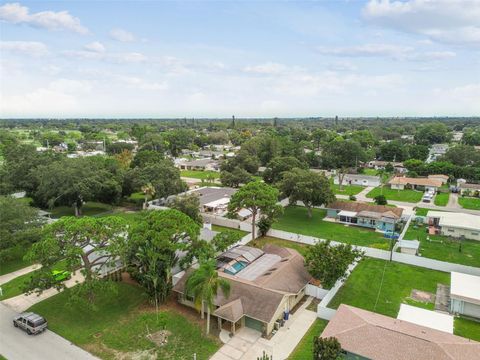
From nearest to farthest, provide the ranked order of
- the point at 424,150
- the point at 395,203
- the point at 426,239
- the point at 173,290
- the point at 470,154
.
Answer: the point at 173,290, the point at 426,239, the point at 395,203, the point at 470,154, the point at 424,150

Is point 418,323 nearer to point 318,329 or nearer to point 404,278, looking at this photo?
point 318,329

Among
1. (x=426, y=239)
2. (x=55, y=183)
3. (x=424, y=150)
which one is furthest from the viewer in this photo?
(x=424, y=150)

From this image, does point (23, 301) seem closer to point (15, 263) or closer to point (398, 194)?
point (15, 263)

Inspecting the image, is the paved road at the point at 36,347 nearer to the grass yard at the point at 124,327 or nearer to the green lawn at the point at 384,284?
the grass yard at the point at 124,327

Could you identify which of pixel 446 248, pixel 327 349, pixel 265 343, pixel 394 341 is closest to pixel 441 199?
pixel 446 248

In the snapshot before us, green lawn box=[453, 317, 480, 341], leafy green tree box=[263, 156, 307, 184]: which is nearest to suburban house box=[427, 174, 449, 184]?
leafy green tree box=[263, 156, 307, 184]

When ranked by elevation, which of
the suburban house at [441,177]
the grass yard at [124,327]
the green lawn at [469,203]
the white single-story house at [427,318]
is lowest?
the grass yard at [124,327]

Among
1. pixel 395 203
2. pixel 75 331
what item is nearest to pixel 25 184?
pixel 75 331

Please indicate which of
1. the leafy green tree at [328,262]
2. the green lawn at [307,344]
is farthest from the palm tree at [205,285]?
the leafy green tree at [328,262]
